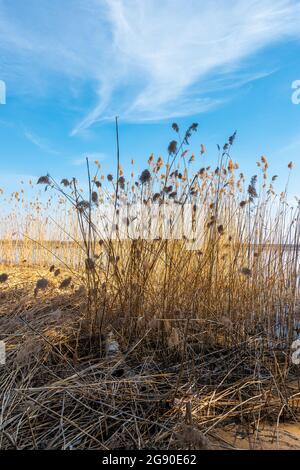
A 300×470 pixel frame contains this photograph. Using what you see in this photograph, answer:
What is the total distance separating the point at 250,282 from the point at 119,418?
159 cm

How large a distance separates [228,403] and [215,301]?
935 mm

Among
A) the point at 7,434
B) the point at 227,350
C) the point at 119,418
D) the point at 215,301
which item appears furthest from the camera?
the point at 215,301

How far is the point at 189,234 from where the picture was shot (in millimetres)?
2709

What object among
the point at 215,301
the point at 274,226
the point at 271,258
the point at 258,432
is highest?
the point at 274,226

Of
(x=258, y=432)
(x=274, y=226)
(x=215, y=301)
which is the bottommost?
(x=258, y=432)

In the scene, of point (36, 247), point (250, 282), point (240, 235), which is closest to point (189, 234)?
point (240, 235)
